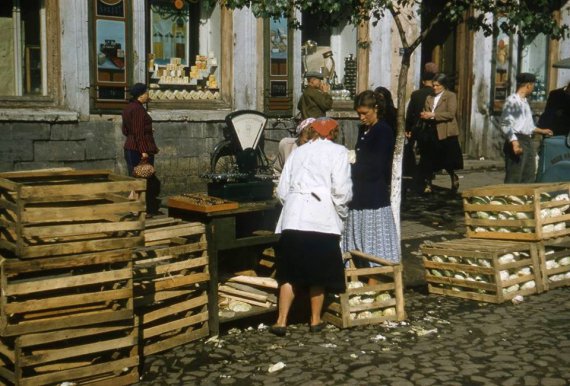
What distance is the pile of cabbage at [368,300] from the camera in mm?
6727

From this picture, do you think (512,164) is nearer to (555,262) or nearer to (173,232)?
(555,262)

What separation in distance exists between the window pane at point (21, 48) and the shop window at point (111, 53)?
78 centimetres

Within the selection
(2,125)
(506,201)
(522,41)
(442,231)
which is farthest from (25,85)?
(522,41)

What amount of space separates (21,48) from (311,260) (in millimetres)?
6843

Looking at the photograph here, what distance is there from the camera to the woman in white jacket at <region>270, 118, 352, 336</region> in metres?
6.45

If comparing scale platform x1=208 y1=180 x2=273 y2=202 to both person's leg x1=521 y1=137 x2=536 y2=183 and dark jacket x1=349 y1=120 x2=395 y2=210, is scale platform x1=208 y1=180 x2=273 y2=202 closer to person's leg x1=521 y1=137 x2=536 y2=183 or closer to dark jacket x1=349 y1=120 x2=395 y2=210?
dark jacket x1=349 y1=120 x2=395 y2=210

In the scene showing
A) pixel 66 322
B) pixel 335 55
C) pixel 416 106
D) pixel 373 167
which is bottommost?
pixel 66 322

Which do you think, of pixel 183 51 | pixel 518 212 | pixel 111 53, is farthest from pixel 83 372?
pixel 183 51

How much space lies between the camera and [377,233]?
747cm

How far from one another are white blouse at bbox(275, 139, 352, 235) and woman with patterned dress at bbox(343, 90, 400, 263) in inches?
34.5

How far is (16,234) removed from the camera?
16.5 feet

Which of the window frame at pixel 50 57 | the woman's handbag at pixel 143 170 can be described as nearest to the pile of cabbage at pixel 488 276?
the woman's handbag at pixel 143 170

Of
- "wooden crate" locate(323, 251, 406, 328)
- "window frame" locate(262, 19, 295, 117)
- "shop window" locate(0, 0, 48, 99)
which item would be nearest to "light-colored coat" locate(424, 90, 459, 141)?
"window frame" locate(262, 19, 295, 117)

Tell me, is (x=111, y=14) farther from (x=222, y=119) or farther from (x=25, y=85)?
(x=222, y=119)
